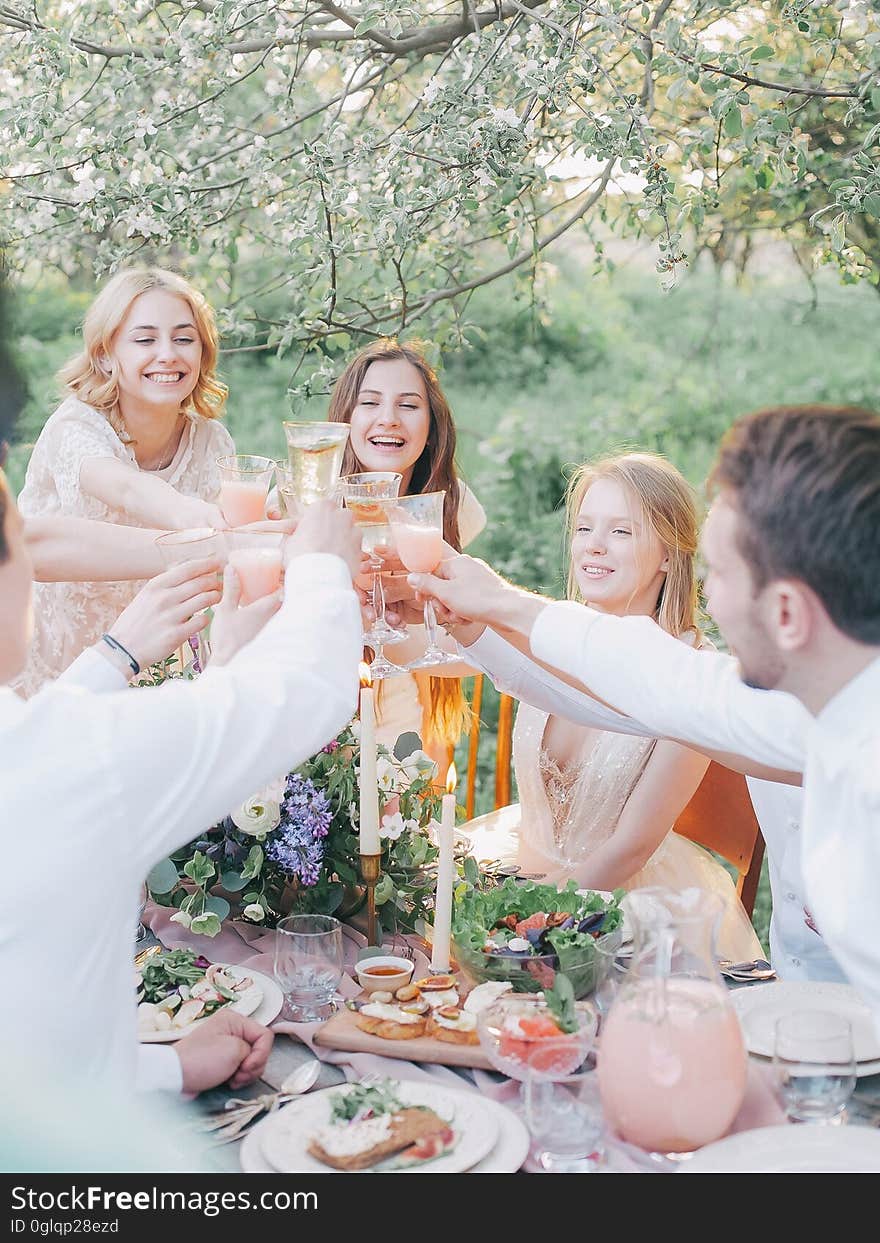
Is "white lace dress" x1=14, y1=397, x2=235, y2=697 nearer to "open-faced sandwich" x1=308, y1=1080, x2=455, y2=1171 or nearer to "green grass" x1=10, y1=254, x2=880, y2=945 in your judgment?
"open-faced sandwich" x1=308, y1=1080, x2=455, y2=1171

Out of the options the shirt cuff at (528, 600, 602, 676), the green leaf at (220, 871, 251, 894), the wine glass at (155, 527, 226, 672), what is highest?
the wine glass at (155, 527, 226, 672)

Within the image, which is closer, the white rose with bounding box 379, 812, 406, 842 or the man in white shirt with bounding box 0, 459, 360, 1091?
the man in white shirt with bounding box 0, 459, 360, 1091

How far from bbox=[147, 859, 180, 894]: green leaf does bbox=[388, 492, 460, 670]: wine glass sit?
1.72 ft

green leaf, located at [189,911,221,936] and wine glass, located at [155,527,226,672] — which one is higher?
wine glass, located at [155,527,226,672]

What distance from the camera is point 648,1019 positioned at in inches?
53.9

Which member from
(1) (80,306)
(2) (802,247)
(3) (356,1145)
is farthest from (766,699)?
(1) (80,306)

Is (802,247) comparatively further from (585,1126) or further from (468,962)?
(585,1126)

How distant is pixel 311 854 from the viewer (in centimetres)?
195

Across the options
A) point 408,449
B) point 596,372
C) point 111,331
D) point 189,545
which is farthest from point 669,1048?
point 596,372

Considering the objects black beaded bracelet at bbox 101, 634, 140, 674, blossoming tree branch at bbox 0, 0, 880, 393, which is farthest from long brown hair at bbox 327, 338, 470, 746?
black beaded bracelet at bbox 101, 634, 140, 674

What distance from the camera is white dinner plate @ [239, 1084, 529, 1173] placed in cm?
138

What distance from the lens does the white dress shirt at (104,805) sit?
1258 mm

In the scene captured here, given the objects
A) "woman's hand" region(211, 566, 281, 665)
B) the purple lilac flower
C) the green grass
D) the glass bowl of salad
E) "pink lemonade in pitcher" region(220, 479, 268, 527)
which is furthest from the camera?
the green grass
